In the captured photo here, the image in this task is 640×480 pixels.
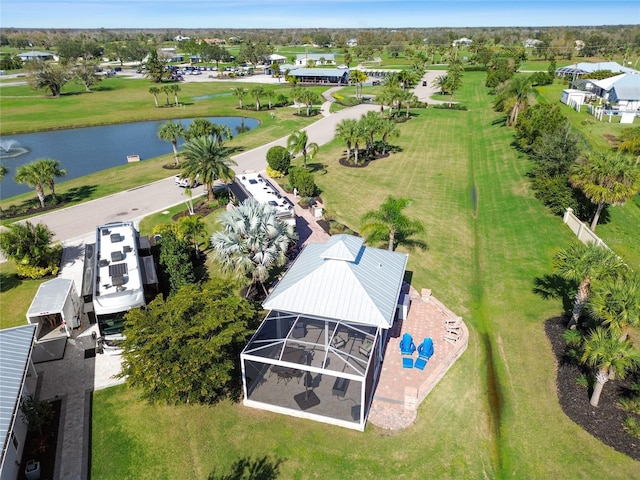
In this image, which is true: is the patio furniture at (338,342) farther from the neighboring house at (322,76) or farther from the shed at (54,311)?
the neighboring house at (322,76)

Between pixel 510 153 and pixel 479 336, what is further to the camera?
pixel 510 153

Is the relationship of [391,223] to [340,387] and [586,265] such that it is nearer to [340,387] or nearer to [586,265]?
[586,265]

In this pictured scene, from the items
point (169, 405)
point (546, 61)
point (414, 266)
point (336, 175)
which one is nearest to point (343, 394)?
point (169, 405)

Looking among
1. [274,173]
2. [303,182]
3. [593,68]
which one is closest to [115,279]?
[303,182]

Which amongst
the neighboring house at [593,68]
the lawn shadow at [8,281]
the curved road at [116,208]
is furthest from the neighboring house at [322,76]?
the lawn shadow at [8,281]

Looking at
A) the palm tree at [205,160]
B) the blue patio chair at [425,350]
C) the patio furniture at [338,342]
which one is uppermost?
the palm tree at [205,160]

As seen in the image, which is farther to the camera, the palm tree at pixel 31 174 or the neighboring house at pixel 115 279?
the palm tree at pixel 31 174

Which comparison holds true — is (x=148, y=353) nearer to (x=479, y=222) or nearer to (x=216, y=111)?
(x=479, y=222)
